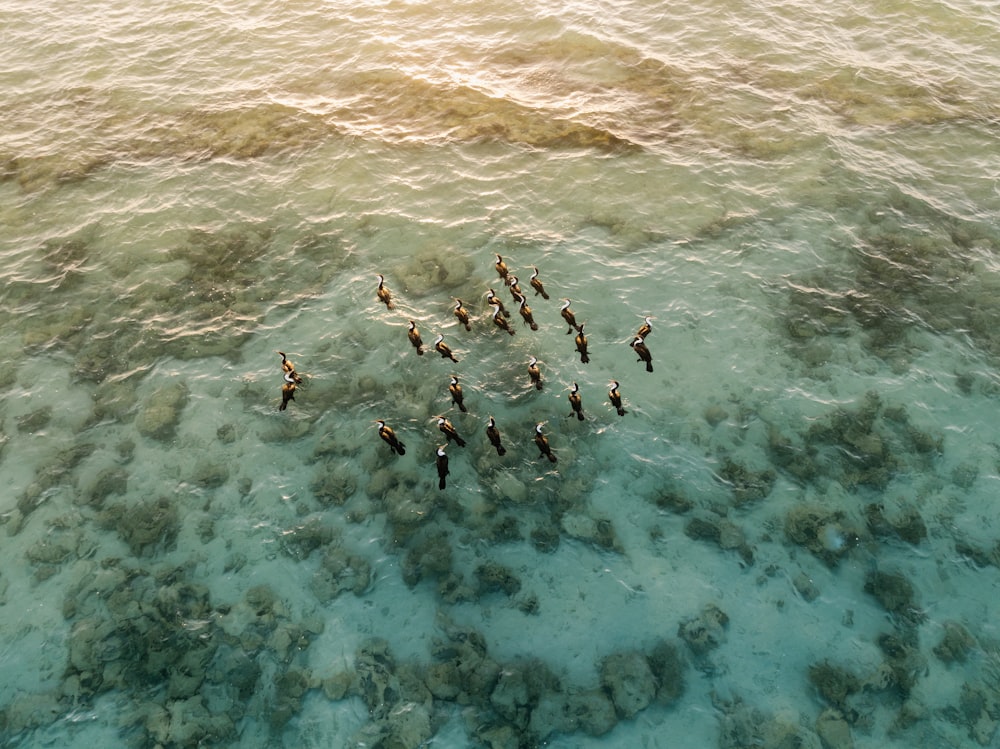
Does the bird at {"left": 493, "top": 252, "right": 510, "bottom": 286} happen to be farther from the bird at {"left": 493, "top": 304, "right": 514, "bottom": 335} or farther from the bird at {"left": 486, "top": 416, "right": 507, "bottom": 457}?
the bird at {"left": 486, "top": 416, "right": 507, "bottom": 457}

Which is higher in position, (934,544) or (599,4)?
(599,4)

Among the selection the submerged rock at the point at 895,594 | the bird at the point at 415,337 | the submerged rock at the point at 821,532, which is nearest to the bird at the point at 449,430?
the bird at the point at 415,337

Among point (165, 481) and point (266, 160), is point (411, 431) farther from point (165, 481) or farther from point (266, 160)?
point (266, 160)

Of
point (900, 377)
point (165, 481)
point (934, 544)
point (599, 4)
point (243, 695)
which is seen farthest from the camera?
point (599, 4)

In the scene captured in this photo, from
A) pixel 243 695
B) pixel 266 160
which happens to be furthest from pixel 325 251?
pixel 243 695

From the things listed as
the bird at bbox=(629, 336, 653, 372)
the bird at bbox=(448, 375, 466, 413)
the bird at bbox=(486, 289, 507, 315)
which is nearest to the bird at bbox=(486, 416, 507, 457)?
the bird at bbox=(448, 375, 466, 413)

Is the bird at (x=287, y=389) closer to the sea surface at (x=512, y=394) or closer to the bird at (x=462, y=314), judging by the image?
the sea surface at (x=512, y=394)
